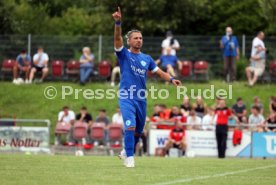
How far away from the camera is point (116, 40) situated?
14477 millimetres

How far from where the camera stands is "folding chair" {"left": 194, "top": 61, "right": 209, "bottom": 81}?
3375cm

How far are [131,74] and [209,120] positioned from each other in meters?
12.5

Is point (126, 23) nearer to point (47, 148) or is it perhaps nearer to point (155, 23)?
point (155, 23)

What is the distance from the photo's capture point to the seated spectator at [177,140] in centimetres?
2594

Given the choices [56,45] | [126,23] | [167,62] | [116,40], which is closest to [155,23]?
[126,23]

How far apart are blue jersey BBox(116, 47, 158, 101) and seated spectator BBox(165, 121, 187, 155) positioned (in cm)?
1112

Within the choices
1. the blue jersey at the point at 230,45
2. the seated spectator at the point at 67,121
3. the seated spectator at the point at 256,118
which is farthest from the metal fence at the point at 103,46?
the seated spectator at the point at 256,118

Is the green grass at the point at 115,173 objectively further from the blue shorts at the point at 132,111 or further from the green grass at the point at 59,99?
the green grass at the point at 59,99

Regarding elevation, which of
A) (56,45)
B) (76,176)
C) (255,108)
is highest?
(56,45)

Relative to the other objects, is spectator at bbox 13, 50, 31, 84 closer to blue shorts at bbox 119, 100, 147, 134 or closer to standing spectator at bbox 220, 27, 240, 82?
standing spectator at bbox 220, 27, 240, 82

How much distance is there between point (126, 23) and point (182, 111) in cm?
1581

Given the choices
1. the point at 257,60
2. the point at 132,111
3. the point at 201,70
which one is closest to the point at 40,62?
the point at 201,70

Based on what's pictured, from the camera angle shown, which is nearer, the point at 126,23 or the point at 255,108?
the point at 255,108

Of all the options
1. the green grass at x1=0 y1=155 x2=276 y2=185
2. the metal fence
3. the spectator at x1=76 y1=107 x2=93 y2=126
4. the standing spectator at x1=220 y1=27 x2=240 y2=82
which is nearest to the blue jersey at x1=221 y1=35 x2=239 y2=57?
the standing spectator at x1=220 y1=27 x2=240 y2=82
